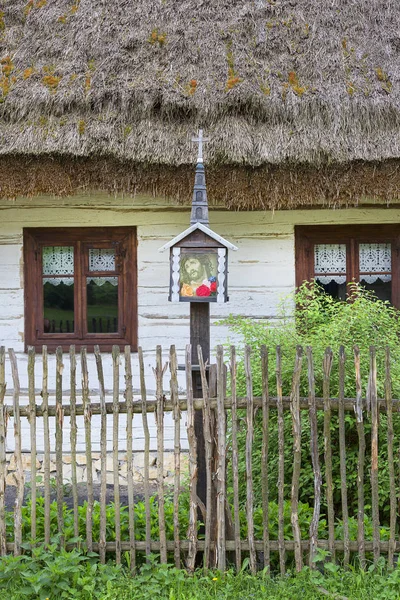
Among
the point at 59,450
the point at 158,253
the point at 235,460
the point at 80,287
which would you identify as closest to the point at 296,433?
the point at 235,460

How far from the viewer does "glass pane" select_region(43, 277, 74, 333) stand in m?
5.88

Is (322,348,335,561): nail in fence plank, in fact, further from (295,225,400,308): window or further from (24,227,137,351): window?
(24,227,137,351): window

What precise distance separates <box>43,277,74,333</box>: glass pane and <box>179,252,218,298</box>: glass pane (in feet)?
8.90

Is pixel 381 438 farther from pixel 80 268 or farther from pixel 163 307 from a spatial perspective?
pixel 80 268

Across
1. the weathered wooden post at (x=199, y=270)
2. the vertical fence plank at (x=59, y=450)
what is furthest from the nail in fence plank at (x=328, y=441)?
the vertical fence plank at (x=59, y=450)

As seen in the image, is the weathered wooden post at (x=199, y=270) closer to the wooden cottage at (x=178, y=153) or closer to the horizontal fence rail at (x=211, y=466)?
the horizontal fence rail at (x=211, y=466)

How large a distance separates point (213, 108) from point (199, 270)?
7.41 feet

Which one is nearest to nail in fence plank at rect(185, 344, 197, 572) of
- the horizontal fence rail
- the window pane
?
the horizontal fence rail

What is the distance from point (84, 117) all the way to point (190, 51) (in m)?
1.12

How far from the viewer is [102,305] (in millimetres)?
5895

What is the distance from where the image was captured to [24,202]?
5715 mm

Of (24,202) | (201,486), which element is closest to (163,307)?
(24,202)

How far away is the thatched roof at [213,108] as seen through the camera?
5062 mm

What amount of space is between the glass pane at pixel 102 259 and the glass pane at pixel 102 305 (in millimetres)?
105
